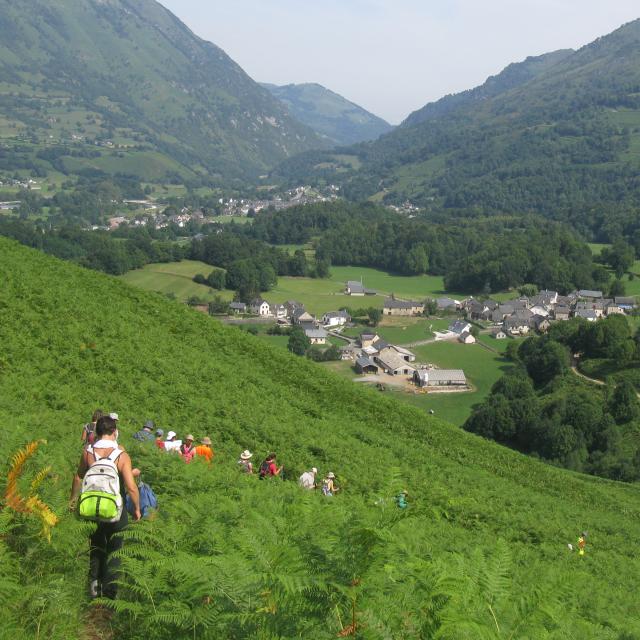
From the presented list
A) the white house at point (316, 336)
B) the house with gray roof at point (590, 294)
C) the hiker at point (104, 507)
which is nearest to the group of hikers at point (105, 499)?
the hiker at point (104, 507)

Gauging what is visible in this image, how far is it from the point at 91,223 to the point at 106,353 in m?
184

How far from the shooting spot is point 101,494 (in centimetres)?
710

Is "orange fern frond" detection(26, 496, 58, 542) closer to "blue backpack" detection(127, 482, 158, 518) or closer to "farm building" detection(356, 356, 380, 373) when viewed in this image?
"blue backpack" detection(127, 482, 158, 518)

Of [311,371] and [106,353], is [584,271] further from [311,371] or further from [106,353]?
[106,353]

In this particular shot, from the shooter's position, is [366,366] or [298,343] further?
[298,343]

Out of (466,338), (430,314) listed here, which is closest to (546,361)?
(466,338)

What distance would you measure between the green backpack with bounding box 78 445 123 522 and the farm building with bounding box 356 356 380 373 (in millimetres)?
67831

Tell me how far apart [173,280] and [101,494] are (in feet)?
349

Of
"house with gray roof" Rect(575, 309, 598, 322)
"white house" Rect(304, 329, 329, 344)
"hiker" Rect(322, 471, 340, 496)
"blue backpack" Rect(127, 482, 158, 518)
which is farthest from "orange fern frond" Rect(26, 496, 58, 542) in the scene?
"house with gray roof" Rect(575, 309, 598, 322)

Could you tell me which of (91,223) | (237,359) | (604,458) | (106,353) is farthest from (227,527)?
(91,223)

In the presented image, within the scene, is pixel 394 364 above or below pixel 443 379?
below

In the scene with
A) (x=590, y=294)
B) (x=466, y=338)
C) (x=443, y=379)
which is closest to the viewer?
(x=443, y=379)

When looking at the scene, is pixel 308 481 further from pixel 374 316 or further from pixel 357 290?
pixel 357 290

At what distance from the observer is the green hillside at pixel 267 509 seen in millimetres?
5492
